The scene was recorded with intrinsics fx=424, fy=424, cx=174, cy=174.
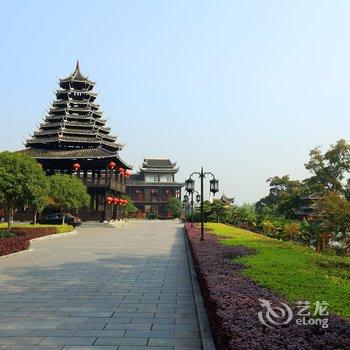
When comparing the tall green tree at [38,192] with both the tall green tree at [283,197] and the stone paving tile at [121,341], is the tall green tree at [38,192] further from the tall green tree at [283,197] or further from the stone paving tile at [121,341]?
the tall green tree at [283,197]

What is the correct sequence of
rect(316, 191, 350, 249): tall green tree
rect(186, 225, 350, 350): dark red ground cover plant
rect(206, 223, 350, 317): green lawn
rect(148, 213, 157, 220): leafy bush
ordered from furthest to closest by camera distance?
rect(148, 213, 157, 220): leafy bush → rect(316, 191, 350, 249): tall green tree → rect(206, 223, 350, 317): green lawn → rect(186, 225, 350, 350): dark red ground cover plant

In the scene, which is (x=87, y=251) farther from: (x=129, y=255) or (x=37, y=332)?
(x=37, y=332)

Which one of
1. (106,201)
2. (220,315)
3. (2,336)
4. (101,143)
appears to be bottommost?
(2,336)

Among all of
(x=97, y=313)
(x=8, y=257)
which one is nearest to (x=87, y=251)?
(x=8, y=257)

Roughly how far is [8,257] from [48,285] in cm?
628

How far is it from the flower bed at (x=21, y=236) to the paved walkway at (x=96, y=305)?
1.79 meters

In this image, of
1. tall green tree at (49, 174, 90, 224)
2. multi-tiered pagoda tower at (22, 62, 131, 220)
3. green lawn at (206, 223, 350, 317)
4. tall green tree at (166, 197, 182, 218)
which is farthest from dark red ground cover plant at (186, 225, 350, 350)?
tall green tree at (166, 197, 182, 218)

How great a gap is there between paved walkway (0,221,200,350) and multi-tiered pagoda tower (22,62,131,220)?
29.4 meters

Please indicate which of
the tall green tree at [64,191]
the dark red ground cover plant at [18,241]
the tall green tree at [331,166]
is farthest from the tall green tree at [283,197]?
the dark red ground cover plant at [18,241]

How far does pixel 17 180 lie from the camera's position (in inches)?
838

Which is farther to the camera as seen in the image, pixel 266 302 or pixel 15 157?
pixel 15 157

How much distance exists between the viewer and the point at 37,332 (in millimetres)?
6168

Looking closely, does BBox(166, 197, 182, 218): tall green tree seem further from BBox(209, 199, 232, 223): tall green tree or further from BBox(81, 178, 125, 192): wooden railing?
BBox(81, 178, 125, 192): wooden railing

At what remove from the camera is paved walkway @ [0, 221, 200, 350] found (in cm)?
588
